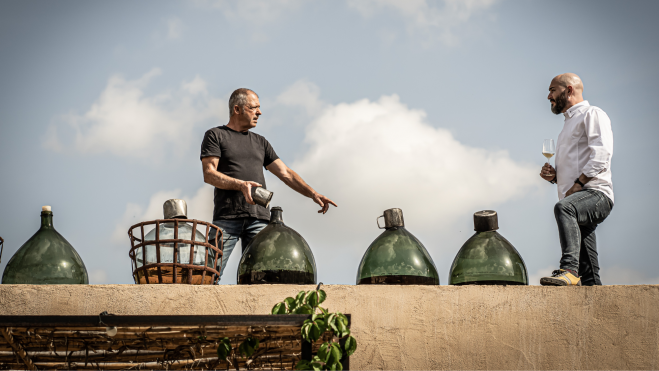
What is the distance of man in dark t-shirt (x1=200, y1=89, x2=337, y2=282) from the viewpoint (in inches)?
160

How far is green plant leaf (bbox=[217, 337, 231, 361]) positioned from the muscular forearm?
65.0 inches

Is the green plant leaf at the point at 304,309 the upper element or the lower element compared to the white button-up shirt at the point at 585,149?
lower

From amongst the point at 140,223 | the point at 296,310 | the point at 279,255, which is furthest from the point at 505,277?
the point at 140,223

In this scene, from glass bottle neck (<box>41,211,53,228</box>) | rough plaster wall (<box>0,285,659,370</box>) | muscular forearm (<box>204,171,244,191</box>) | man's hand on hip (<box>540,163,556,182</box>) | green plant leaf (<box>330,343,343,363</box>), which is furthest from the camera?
man's hand on hip (<box>540,163,556,182</box>)

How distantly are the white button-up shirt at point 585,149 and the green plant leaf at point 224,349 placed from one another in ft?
7.75

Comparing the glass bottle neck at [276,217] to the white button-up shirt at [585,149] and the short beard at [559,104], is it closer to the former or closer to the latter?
the white button-up shirt at [585,149]

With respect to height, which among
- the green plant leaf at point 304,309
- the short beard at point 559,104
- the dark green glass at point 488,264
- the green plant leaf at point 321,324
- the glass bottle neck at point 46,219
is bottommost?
the green plant leaf at point 321,324

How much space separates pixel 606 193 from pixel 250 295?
6.71ft

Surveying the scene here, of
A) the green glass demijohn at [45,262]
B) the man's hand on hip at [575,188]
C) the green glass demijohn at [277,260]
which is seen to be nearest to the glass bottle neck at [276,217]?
the green glass demijohn at [277,260]

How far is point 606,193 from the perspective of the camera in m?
3.71

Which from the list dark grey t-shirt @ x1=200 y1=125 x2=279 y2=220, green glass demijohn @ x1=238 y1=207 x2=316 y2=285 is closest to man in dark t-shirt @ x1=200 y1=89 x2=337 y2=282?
dark grey t-shirt @ x1=200 y1=125 x2=279 y2=220

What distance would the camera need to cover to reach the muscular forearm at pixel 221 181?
3875 mm

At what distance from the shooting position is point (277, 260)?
3.30 m

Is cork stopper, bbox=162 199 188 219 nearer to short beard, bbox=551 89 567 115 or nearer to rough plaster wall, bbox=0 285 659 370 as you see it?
rough plaster wall, bbox=0 285 659 370
